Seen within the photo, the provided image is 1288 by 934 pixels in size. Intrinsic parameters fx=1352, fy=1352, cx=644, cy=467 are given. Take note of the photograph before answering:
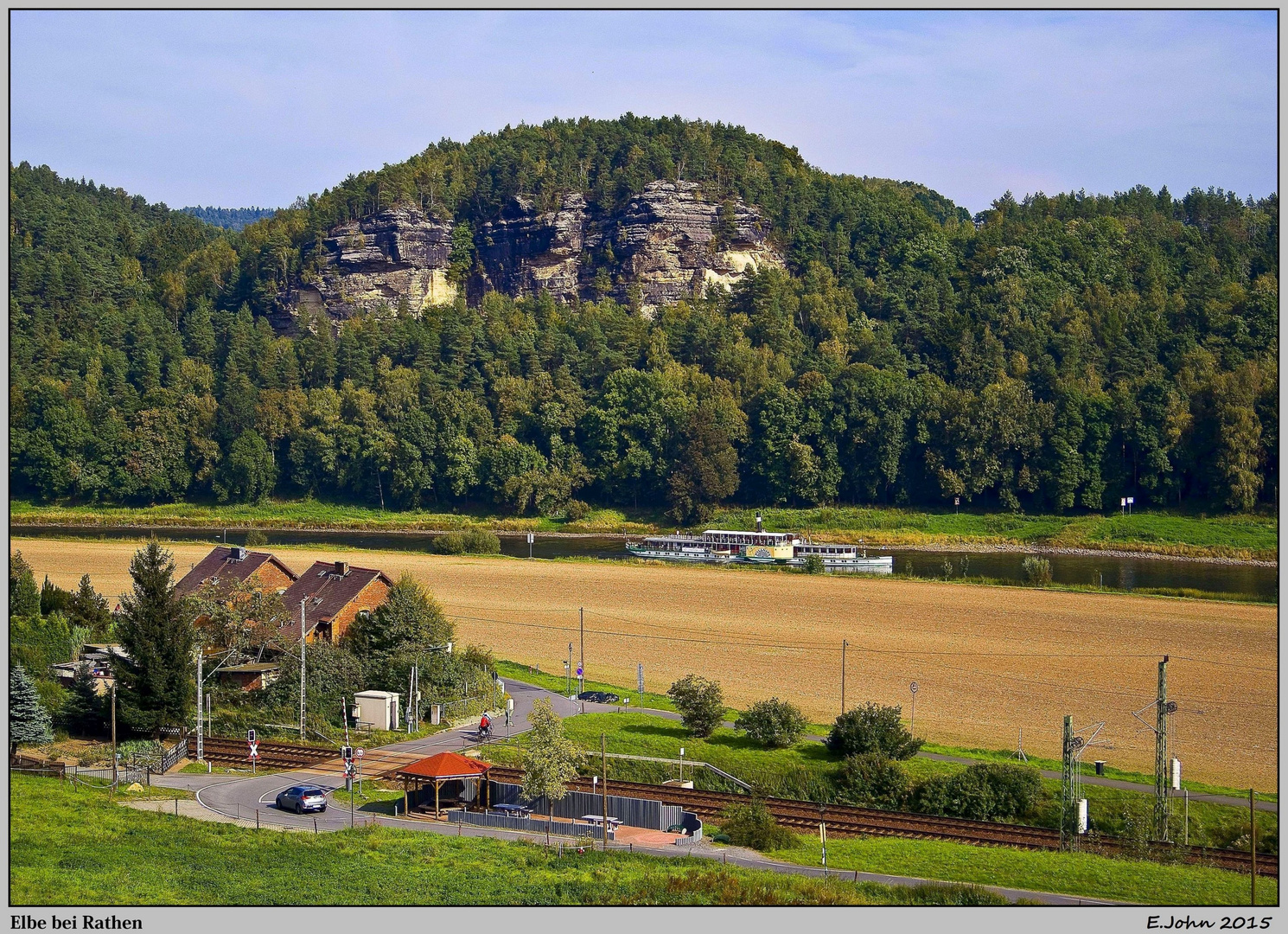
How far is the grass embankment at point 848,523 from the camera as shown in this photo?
323 ft

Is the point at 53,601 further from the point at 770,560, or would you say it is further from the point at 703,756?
the point at 770,560

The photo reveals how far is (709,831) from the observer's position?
111 feet

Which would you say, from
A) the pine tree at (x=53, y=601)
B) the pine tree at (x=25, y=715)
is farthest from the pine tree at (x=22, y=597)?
the pine tree at (x=25, y=715)

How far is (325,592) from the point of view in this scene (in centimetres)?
5359

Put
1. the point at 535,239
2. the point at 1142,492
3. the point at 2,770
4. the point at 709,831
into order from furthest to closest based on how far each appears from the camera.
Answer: the point at 535,239
the point at 1142,492
the point at 709,831
the point at 2,770

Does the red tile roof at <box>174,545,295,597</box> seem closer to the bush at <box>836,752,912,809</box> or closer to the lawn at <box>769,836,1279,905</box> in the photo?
the bush at <box>836,752,912,809</box>

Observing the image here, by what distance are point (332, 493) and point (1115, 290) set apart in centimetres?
8392

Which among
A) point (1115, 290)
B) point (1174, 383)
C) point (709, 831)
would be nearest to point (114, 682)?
point (709, 831)

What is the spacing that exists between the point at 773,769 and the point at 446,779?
9822mm

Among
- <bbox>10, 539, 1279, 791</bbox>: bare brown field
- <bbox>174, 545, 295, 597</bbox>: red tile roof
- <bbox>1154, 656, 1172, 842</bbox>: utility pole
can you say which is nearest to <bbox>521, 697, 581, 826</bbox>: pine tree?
<bbox>10, 539, 1279, 791</bbox>: bare brown field

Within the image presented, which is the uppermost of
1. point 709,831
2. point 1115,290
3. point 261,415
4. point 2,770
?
point 1115,290

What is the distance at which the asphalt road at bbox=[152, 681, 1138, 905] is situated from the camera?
2919 centimetres

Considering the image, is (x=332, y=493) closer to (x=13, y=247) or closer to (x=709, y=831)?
(x=13, y=247)

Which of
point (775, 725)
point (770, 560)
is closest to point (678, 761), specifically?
point (775, 725)
